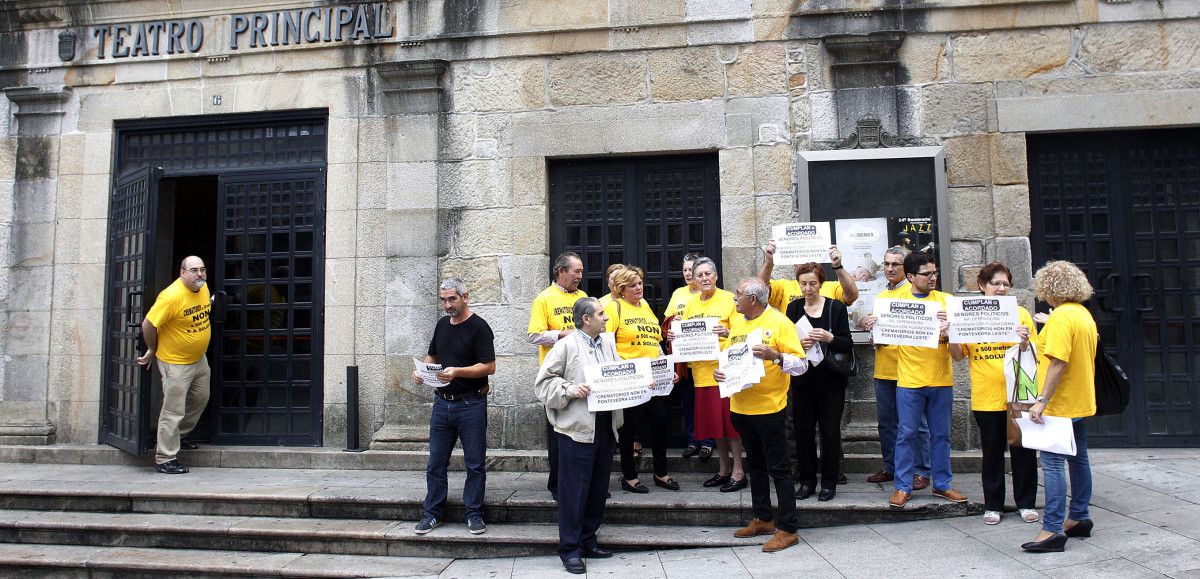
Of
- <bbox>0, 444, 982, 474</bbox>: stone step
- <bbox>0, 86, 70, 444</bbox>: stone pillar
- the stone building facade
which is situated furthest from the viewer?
<bbox>0, 86, 70, 444</bbox>: stone pillar

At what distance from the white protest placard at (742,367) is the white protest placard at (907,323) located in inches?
44.2

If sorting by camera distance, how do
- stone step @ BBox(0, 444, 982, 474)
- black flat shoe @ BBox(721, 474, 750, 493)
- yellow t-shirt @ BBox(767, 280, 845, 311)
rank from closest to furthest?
black flat shoe @ BBox(721, 474, 750, 493) < yellow t-shirt @ BBox(767, 280, 845, 311) < stone step @ BBox(0, 444, 982, 474)

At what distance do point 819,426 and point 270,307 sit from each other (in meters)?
6.00

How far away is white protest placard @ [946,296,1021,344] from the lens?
531 centimetres

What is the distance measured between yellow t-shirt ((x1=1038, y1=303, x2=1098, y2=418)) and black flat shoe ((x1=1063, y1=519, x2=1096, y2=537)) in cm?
80

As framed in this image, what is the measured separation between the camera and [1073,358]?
4.93m

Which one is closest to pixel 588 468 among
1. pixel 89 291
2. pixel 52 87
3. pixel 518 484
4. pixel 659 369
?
pixel 659 369

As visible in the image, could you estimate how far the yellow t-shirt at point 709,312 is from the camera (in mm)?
6277

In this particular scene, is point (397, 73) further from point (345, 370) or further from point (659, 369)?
point (659, 369)

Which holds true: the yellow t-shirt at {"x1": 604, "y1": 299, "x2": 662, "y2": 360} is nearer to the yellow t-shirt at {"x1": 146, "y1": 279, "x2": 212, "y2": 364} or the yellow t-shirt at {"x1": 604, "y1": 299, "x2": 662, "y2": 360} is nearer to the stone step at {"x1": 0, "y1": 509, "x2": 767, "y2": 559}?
the stone step at {"x1": 0, "y1": 509, "x2": 767, "y2": 559}

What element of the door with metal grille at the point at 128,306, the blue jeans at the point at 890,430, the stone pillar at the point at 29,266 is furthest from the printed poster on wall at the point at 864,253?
the stone pillar at the point at 29,266

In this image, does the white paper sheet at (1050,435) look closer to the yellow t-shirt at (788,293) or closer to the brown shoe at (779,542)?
the brown shoe at (779,542)

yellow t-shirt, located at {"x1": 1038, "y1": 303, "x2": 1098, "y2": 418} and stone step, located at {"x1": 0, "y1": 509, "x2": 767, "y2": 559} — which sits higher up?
yellow t-shirt, located at {"x1": 1038, "y1": 303, "x2": 1098, "y2": 418}

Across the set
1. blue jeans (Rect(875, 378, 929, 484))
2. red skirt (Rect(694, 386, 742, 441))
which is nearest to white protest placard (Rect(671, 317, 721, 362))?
red skirt (Rect(694, 386, 742, 441))
